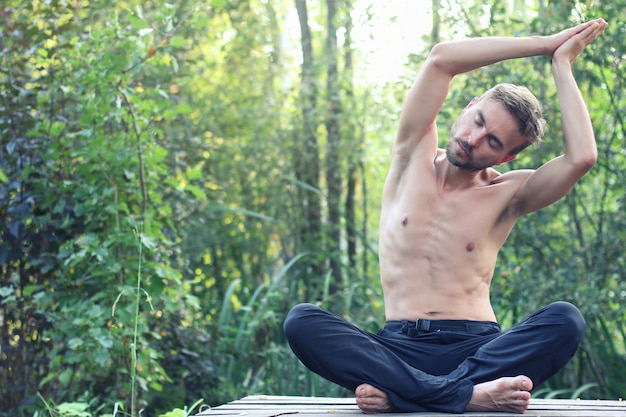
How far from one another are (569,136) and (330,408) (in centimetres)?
121

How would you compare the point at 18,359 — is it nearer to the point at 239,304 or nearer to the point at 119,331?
the point at 119,331

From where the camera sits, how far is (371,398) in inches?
105

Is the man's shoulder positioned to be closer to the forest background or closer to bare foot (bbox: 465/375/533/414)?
bare foot (bbox: 465/375/533/414)

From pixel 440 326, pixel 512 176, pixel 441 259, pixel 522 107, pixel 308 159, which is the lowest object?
pixel 440 326

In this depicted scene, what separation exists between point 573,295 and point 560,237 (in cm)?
47

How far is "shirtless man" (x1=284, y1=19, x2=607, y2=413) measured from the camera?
8.84 feet

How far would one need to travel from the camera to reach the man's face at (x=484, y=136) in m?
2.85

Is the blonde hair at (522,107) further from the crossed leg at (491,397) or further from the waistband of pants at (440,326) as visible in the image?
the crossed leg at (491,397)

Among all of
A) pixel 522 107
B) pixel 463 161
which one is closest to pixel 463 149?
pixel 463 161

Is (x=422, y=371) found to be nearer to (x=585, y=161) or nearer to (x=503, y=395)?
(x=503, y=395)

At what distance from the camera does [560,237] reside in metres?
5.18

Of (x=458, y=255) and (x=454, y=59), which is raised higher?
(x=454, y=59)

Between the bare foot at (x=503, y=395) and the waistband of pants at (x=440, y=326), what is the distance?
12.2 inches

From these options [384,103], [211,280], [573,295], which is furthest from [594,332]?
[211,280]
